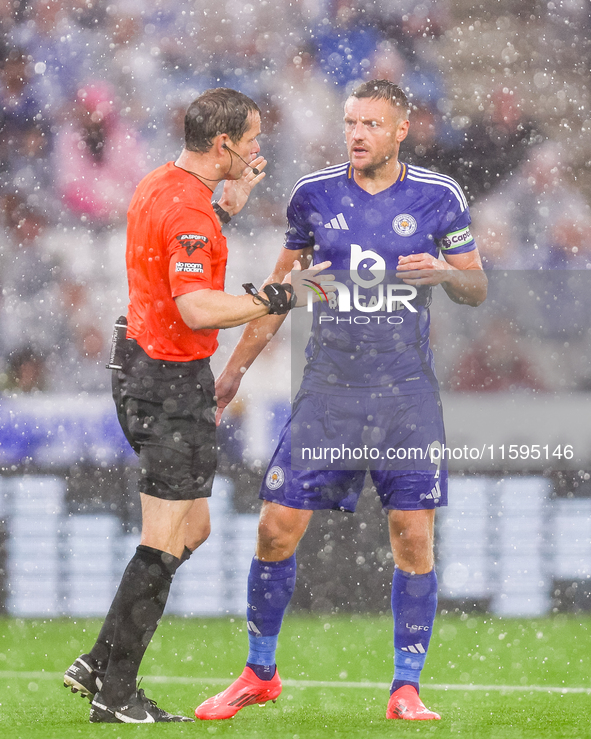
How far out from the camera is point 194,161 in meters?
2.62

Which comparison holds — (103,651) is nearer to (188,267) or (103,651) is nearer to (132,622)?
(132,622)

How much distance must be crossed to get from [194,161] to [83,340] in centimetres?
349

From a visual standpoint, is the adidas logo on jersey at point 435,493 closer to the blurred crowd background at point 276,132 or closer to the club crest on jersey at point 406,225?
the club crest on jersey at point 406,225

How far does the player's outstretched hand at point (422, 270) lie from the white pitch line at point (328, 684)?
170 cm

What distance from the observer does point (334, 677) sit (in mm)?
3910

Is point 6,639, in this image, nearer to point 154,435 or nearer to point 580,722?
point 154,435

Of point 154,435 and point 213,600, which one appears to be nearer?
point 154,435

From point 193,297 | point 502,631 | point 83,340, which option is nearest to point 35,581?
point 83,340

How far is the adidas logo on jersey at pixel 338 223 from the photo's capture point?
9.43ft

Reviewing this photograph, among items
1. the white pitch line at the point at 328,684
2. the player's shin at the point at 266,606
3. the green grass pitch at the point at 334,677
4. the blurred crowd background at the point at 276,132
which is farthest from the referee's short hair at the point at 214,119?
the blurred crowd background at the point at 276,132

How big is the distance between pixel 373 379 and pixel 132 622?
101 cm

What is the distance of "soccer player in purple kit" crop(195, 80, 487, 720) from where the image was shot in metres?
2.74

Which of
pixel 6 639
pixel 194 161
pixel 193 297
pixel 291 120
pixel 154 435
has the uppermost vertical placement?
pixel 291 120

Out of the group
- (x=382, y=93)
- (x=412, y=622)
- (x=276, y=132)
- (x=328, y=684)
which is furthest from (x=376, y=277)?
(x=276, y=132)
